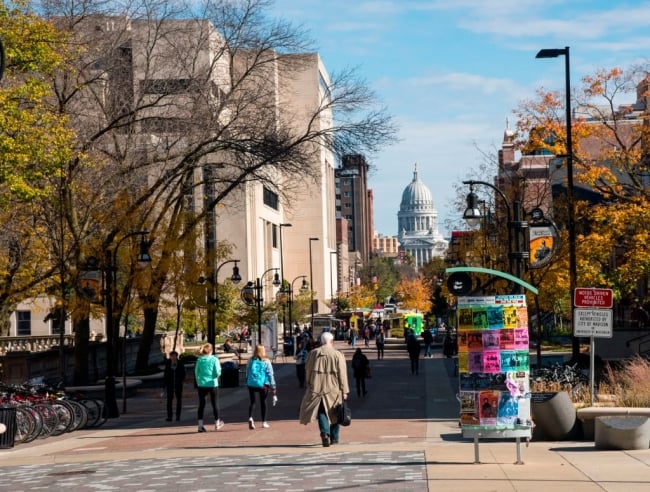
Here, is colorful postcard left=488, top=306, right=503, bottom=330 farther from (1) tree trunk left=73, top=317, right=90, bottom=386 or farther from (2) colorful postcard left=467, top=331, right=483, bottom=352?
(1) tree trunk left=73, top=317, right=90, bottom=386

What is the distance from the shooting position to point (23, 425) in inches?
941

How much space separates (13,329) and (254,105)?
52.7 meters

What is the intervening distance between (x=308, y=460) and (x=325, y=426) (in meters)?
1.90

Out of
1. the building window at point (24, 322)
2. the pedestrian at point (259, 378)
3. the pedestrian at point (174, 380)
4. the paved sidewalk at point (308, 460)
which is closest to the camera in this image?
the paved sidewalk at point (308, 460)

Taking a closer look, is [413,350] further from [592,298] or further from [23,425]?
[592,298]

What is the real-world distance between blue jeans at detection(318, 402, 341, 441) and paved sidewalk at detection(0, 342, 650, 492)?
9.7 inches

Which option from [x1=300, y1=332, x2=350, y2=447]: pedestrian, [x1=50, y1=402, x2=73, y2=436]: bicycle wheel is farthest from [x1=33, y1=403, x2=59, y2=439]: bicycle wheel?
[x1=300, y1=332, x2=350, y2=447]: pedestrian

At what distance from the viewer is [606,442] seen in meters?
17.9

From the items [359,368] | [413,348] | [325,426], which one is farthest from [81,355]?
[325,426]

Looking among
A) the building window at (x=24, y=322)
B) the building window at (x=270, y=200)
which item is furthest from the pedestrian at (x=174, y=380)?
the building window at (x=270, y=200)

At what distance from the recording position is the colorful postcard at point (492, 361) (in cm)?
1627

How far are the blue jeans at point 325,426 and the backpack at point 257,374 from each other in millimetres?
4422

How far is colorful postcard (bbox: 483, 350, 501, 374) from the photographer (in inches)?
640

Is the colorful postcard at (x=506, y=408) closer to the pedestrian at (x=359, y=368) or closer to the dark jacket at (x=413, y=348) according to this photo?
the pedestrian at (x=359, y=368)
